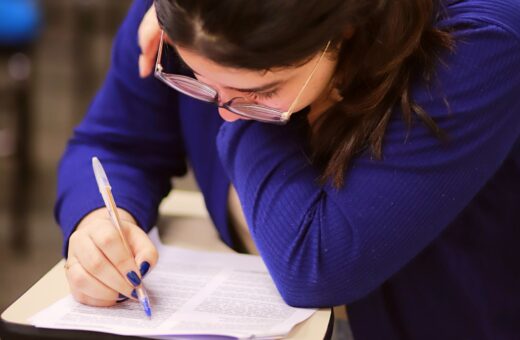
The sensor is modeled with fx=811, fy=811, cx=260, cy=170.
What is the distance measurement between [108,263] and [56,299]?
0.31 feet

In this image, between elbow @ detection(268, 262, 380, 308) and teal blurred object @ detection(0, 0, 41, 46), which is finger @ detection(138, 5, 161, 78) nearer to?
elbow @ detection(268, 262, 380, 308)

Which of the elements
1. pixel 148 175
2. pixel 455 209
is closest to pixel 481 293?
pixel 455 209

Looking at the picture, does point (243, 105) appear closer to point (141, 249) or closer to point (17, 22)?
point (141, 249)

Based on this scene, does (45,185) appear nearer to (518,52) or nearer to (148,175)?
(148,175)

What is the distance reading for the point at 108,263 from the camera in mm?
1055

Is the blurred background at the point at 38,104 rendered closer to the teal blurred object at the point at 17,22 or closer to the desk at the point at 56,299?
the teal blurred object at the point at 17,22

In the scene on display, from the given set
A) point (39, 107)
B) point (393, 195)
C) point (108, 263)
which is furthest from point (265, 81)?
point (39, 107)

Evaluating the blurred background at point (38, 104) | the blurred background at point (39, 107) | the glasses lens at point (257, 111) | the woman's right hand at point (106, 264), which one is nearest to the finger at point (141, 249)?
the woman's right hand at point (106, 264)

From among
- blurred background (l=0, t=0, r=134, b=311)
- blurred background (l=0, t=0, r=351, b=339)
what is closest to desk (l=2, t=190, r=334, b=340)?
blurred background (l=0, t=0, r=351, b=339)

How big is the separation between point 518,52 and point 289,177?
1.09ft

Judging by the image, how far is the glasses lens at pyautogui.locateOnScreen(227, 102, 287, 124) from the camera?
1.01 meters

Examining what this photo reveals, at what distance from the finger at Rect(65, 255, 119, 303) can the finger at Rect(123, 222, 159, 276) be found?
5 cm

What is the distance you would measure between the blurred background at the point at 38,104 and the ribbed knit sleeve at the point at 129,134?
1118 mm

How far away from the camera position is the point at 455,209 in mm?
1053
